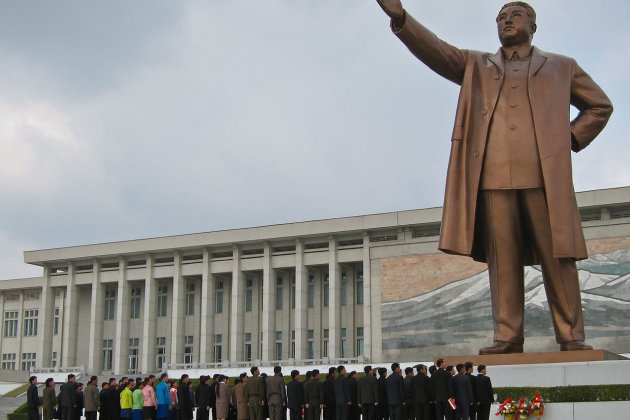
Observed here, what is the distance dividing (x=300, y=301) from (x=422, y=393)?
32265 mm

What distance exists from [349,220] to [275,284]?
19.6 ft

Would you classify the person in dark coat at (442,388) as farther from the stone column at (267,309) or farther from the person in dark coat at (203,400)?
the stone column at (267,309)

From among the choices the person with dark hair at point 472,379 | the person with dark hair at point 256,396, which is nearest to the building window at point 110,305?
the person with dark hair at point 256,396

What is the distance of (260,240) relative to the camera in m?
43.8

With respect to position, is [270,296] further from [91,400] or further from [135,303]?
[91,400]

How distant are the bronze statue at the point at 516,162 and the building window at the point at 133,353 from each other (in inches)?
1646

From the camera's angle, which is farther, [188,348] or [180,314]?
[188,348]

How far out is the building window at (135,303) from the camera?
4897cm

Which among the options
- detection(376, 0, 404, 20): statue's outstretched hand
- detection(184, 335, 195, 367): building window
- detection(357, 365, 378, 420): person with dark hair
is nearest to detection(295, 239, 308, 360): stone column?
detection(184, 335, 195, 367): building window

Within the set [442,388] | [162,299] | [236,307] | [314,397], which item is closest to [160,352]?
[162,299]

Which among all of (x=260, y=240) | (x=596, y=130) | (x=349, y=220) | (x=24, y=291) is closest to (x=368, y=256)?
Answer: (x=349, y=220)

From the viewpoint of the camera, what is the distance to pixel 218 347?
46.5 m

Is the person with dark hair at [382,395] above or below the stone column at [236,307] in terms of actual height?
below

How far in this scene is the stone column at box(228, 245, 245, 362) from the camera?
44594mm
